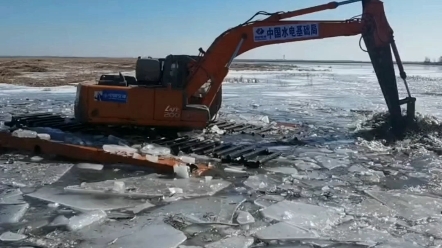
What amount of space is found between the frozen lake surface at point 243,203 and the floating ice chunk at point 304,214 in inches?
0.4

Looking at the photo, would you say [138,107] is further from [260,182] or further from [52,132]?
[260,182]

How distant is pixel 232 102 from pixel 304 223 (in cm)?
1196

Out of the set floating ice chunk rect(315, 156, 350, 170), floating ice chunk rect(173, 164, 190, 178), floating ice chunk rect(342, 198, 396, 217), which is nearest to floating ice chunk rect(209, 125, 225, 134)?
floating ice chunk rect(315, 156, 350, 170)

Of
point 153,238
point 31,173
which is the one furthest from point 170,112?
point 153,238

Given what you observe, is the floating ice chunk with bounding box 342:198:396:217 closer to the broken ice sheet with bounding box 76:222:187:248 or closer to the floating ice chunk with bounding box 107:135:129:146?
the broken ice sheet with bounding box 76:222:187:248

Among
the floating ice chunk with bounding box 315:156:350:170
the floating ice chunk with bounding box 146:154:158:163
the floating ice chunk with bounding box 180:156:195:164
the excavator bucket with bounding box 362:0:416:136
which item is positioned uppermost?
the excavator bucket with bounding box 362:0:416:136

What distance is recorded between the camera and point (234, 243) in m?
4.22

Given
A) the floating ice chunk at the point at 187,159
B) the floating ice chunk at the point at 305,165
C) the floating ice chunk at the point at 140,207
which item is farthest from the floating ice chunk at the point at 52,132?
the floating ice chunk at the point at 305,165

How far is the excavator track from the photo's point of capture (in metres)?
7.43

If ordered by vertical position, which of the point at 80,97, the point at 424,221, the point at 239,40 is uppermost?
the point at 239,40

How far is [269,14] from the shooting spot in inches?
353

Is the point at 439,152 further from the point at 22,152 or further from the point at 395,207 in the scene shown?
the point at 22,152

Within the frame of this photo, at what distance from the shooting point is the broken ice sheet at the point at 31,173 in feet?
19.7

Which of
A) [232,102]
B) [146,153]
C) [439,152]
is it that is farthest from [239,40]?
[232,102]
